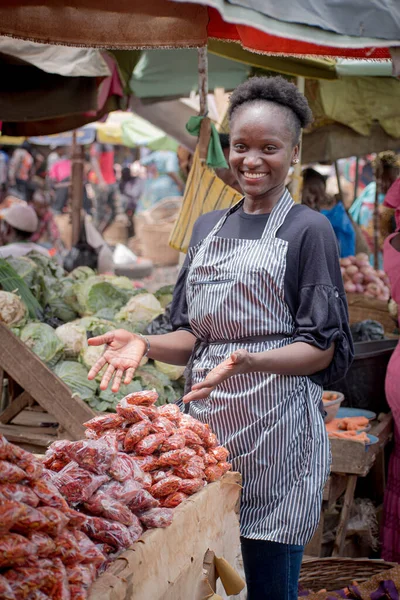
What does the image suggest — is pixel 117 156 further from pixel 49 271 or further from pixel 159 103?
pixel 49 271

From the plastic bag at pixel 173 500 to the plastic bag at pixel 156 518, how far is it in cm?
13

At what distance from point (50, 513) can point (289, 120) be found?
5.12ft

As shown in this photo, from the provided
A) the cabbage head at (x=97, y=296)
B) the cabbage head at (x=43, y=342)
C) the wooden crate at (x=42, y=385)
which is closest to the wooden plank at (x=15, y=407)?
the wooden crate at (x=42, y=385)

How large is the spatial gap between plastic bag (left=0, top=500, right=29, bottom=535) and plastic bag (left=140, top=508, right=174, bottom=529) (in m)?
0.51

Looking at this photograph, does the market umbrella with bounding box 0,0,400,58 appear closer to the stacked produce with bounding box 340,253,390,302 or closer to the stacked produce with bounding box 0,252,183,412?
the stacked produce with bounding box 0,252,183,412

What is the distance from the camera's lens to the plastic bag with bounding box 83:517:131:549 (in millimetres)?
1933

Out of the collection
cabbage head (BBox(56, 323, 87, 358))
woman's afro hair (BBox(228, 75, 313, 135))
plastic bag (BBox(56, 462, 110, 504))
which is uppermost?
woman's afro hair (BBox(228, 75, 313, 135))

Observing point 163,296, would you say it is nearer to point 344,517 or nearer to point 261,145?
point 344,517

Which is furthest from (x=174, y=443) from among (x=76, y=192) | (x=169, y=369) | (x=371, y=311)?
(x=76, y=192)

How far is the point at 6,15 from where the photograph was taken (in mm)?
2801

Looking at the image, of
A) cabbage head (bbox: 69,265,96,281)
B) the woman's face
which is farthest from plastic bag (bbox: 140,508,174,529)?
cabbage head (bbox: 69,265,96,281)

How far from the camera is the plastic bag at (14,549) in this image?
1.61m

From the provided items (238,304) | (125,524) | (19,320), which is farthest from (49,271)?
(125,524)

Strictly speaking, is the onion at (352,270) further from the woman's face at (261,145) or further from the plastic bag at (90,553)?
the plastic bag at (90,553)
